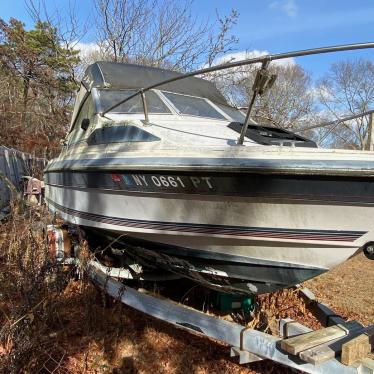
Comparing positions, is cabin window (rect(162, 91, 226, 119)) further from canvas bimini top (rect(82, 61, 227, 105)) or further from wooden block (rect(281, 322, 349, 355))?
wooden block (rect(281, 322, 349, 355))

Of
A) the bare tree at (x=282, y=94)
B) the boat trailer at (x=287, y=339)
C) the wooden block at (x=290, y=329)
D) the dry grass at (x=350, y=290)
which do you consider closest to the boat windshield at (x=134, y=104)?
the boat trailer at (x=287, y=339)

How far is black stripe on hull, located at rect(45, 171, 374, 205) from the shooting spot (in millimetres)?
2555

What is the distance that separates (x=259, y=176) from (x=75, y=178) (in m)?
2.02

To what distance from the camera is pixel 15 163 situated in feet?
32.0

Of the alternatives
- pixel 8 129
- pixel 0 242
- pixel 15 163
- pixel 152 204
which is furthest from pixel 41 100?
pixel 152 204

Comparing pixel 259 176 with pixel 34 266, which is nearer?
pixel 259 176

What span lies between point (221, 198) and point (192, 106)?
6.40 ft

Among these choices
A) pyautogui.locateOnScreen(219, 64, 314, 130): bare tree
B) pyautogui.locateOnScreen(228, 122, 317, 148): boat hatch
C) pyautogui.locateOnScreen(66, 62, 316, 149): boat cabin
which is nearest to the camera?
pyautogui.locateOnScreen(228, 122, 317, 148): boat hatch

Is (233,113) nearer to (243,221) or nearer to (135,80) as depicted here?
(135,80)

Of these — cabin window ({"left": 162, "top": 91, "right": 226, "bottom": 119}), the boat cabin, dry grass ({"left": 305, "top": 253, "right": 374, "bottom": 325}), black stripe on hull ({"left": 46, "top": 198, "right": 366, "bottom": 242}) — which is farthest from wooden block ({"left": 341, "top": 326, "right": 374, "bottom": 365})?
cabin window ({"left": 162, "top": 91, "right": 226, "bottom": 119})

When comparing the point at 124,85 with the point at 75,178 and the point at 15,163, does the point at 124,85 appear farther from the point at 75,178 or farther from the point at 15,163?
the point at 15,163

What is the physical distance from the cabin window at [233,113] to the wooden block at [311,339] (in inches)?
97.4

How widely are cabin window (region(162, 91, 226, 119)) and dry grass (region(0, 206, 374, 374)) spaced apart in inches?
68.5

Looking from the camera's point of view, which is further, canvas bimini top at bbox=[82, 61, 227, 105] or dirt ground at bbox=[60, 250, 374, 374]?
canvas bimini top at bbox=[82, 61, 227, 105]
